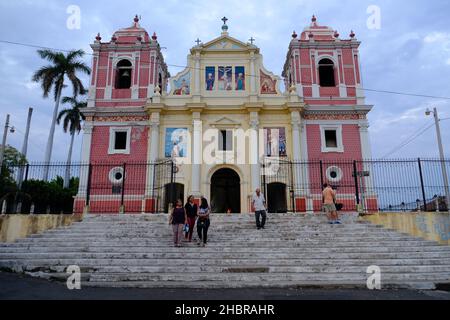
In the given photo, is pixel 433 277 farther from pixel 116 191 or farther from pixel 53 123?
pixel 53 123

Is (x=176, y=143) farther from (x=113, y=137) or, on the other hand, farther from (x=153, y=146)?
(x=113, y=137)

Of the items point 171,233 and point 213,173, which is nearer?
point 171,233

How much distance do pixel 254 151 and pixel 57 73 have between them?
2038 centimetres

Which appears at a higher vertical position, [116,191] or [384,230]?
[116,191]

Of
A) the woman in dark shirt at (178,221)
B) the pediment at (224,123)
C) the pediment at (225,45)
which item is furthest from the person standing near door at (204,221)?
the pediment at (225,45)

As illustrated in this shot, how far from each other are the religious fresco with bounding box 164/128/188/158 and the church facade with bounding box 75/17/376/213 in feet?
0.19

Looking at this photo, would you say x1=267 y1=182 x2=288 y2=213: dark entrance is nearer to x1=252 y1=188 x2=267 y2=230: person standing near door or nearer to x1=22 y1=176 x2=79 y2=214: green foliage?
x1=252 y1=188 x2=267 y2=230: person standing near door

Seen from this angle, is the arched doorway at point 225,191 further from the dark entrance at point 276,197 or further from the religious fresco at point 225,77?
the religious fresco at point 225,77

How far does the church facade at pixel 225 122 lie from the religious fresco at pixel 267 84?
0.21 ft

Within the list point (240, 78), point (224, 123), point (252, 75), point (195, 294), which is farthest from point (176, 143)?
point (195, 294)

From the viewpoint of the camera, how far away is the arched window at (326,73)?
23691mm

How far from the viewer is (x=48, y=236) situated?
38.5 feet
